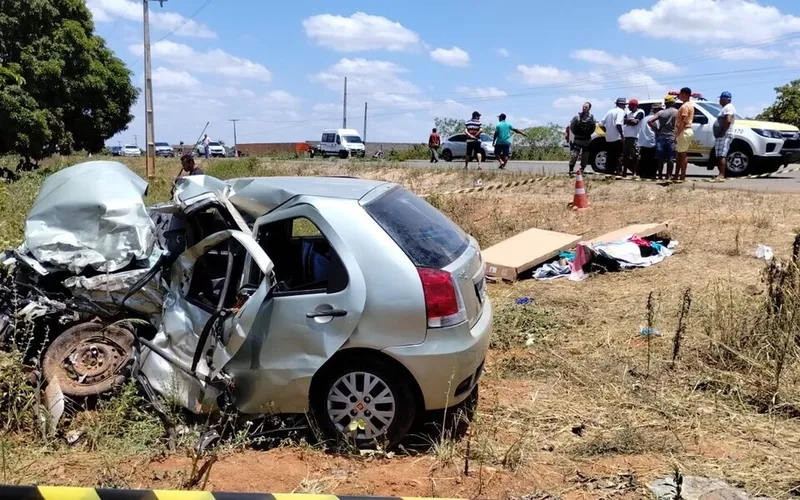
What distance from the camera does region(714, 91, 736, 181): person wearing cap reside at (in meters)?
12.7

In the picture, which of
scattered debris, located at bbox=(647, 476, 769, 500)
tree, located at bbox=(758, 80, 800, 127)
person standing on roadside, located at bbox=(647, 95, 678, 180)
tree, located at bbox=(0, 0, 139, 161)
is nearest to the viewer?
scattered debris, located at bbox=(647, 476, 769, 500)

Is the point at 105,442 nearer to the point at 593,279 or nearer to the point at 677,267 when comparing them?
the point at 593,279

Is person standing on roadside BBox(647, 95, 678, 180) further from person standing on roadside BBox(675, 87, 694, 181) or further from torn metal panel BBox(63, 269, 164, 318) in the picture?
torn metal panel BBox(63, 269, 164, 318)

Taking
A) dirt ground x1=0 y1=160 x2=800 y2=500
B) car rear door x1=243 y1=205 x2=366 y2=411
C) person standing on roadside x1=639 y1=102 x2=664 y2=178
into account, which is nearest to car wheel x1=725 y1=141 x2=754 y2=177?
person standing on roadside x1=639 y1=102 x2=664 y2=178

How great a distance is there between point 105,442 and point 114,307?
3.33 feet

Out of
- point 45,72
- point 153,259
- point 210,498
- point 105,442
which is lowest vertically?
point 105,442

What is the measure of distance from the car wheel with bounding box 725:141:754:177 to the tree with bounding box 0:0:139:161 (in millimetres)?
19033

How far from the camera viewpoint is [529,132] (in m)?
47.5

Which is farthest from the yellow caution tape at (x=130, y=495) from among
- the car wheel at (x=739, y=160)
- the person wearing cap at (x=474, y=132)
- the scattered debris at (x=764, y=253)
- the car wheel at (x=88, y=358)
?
the person wearing cap at (x=474, y=132)

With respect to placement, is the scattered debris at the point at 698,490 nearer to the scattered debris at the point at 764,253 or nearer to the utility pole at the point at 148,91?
the scattered debris at the point at 764,253

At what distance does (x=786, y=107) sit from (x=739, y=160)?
22768 mm

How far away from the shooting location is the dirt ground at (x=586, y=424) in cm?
362

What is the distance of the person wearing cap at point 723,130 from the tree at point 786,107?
22395 millimetres

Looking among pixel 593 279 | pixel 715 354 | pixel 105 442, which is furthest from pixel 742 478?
pixel 593 279
